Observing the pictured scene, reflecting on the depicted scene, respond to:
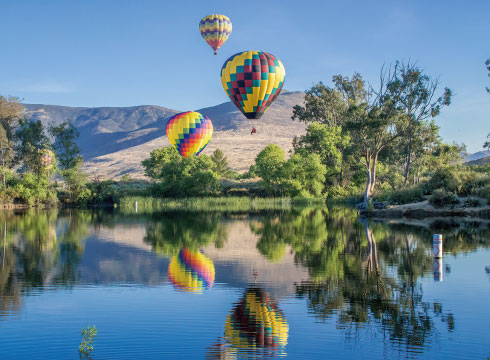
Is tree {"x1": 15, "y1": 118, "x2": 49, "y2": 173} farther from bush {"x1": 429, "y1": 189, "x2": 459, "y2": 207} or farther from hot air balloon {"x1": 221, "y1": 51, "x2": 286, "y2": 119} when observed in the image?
bush {"x1": 429, "y1": 189, "x2": 459, "y2": 207}

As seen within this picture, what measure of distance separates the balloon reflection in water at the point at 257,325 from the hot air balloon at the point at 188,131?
173 ft

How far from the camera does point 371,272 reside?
651 inches

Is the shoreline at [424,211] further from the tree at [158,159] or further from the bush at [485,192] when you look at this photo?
the tree at [158,159]

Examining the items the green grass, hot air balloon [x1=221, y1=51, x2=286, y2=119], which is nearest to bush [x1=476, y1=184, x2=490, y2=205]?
hot air balloon [x1=221, y1=51, x2=286, y2=119]

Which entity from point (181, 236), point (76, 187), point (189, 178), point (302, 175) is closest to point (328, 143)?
point (302, 175)

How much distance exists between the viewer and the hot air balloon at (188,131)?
65375 mm

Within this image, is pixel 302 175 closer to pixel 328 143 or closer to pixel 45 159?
pixel 328 143

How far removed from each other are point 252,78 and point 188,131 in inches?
811

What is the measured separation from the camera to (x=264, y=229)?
3253cm

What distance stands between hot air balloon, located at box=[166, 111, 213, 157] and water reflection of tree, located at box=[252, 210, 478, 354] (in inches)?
1404

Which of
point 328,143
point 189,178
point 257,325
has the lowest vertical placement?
point 257,325

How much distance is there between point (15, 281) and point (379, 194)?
38.6 meters

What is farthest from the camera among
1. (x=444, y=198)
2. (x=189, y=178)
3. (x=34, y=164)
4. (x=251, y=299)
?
(x=34, y=164)

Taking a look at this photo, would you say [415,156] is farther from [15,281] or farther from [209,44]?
[15,281]
